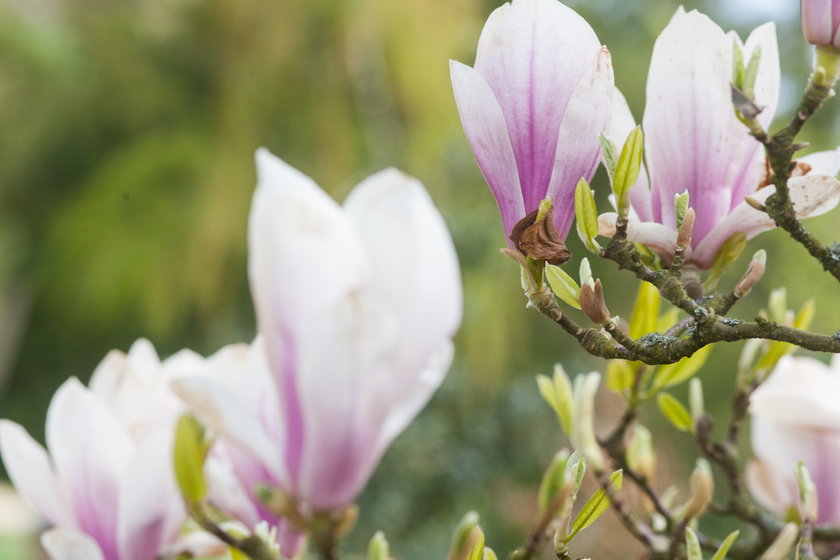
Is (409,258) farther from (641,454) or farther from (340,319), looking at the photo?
(641,454)

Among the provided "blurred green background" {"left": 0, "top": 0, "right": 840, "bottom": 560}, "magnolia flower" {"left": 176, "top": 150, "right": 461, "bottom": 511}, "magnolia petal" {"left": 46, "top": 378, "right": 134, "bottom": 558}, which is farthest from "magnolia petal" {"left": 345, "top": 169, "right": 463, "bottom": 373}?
"blurred green background" {"left": 0, "top": 0, "right": 840, "bottom": 560}

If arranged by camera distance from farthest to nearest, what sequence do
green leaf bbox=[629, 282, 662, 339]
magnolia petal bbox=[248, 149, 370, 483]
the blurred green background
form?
the blurred green background, green leaf bbox=[629, 282, 662, 339], magnolia petal bbox=[248, 149, 370, 483]

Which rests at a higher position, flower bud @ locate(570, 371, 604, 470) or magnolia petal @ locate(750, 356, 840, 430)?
flower bud @ locate(570, 371, 604, 470)

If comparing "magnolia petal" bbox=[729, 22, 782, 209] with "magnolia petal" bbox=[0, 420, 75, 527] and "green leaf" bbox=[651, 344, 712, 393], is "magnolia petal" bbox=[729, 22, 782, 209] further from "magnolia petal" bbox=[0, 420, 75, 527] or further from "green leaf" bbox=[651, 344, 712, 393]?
"magnolia petal" bbox=[0, 420, 75, 527]

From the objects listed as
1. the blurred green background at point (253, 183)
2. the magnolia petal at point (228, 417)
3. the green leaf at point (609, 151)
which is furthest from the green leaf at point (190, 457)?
the blurred green background at point (253, 183)

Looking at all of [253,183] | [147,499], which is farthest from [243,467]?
[253,183]

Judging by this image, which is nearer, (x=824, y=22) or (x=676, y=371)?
(x=824, y=22)

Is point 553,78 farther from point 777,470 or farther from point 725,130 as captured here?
point 777,470

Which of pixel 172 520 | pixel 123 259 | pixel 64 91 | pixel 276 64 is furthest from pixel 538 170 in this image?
pixel 64 91
